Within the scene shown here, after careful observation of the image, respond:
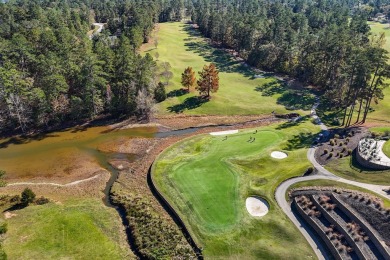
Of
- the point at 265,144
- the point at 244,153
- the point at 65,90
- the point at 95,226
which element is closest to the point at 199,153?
the point at 244,153

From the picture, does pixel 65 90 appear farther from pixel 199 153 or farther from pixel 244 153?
pixel 244 153

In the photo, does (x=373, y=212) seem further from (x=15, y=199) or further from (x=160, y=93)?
(x=160, y=93)

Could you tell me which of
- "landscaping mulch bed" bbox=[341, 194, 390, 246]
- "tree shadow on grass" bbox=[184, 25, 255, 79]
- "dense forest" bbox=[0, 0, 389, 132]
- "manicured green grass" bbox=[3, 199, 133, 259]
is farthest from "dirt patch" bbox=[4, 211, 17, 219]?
"tree shadow on grass" bbox=[184, 25, 255, 79]

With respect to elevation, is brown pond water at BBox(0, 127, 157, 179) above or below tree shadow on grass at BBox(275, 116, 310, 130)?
below

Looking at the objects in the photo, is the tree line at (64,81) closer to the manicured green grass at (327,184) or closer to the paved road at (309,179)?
the paved road at (309,179)

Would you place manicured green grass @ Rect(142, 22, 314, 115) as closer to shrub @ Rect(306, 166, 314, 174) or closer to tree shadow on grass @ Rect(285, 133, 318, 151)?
tree shadow on grass @ Rect(285, 133, 318, 151)

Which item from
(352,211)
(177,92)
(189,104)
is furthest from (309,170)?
(177,92)
